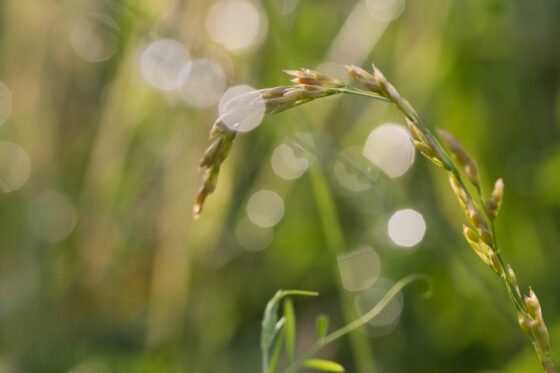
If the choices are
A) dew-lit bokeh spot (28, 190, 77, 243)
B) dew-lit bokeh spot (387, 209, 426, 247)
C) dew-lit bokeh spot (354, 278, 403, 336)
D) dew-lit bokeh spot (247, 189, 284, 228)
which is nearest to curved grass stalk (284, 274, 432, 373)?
dew-lit bokeh spot (387, 209, 426, 247)

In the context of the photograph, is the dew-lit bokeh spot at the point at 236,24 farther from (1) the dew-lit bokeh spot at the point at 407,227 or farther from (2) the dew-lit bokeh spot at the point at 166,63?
(1) the dew-lit bokeh spot at the point at 407,227

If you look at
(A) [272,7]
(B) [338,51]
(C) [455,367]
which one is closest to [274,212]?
(B) [338,51]

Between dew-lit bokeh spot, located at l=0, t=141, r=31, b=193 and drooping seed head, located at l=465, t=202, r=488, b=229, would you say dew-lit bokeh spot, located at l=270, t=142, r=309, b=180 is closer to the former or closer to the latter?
dew-lit bokeh spot, located at l=0, t=141, r=31, b=193

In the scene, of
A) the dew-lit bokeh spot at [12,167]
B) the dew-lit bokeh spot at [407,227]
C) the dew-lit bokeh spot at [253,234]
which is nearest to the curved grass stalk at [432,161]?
the dew-lit bokeh spot at [407,227]

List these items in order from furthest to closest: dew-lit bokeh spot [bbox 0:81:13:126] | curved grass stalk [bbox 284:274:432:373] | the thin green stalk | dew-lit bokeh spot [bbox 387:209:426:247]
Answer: dew-lit bokeh spot [bbox 0:81:13:126] < dew-lit bokeh spot [bbox 387:209:426:247] < the thin green stalk < curved grass stalk [bbox 284:274:432:373]

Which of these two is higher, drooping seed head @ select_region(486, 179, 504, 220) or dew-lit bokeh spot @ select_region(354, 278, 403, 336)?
drooping seed head @ select_region(486, 179, 504, 220)

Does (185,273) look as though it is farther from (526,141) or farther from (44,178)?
(526,141)
